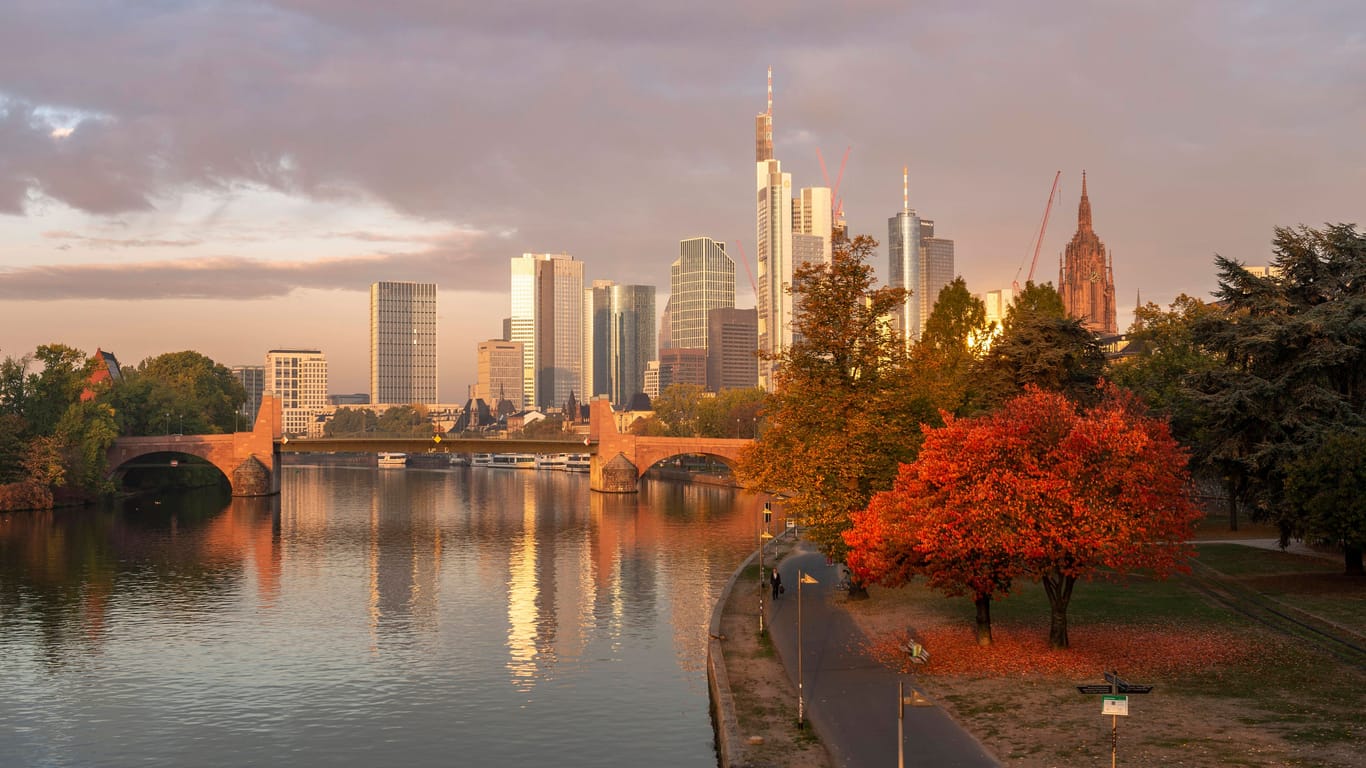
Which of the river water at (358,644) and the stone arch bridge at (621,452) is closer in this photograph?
the river water at (358,644)

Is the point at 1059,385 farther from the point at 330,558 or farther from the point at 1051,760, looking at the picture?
the point at 330,558

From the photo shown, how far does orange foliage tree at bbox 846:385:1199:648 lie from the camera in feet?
134

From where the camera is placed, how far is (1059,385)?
73000mm

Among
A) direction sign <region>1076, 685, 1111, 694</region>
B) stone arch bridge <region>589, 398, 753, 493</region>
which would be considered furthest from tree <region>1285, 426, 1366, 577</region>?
stone arch bridge <region>589, 398, 753, 493</region>

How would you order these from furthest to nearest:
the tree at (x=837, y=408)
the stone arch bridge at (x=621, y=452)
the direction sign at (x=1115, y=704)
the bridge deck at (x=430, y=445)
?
1. the stone arch bridge at (x=621, y=452)
2. the bridge deck at (x=430, y=445)
3. the tree at (x=837, y=408)
4. the direction sign at (x=1115, y=704)

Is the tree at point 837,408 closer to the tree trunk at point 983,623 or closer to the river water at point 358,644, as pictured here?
the river water at point 358,644

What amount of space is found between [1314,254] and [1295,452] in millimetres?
13084

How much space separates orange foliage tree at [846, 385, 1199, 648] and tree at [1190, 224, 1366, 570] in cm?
1497

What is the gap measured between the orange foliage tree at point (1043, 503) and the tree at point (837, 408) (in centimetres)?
1105

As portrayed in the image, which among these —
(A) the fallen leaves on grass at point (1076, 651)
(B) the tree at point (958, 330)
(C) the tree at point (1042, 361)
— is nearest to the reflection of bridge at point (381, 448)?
(B) the tree at point (958, 330)

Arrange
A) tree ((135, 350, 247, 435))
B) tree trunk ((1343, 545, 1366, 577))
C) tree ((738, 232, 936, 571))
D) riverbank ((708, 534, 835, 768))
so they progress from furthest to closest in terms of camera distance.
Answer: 1. tree ((135, 350, 247, 435))
2. tree ((738, 232, 936, 571))
3. tree trunk ((1343, 545, 1366, 577))
4. riverbank ((708, 534, 835, 768))

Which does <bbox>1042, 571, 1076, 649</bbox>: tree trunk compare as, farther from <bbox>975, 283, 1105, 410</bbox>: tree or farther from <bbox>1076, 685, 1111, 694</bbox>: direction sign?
<bbox>975, 283, 1105, 410</bbox>: tree

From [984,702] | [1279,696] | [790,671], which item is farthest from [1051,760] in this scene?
[790,671]

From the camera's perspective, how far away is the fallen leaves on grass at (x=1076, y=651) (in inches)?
1593
